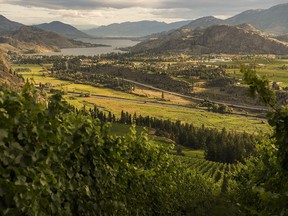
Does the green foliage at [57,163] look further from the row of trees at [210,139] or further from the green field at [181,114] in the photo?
the green field at [181,114]

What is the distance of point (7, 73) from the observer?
614ft

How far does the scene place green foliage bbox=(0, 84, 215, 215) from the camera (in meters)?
6.95

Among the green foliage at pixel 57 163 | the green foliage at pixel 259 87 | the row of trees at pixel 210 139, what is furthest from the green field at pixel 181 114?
the green foliage at pixel 259 87

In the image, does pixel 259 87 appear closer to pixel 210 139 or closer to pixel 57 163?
pixel 57 163

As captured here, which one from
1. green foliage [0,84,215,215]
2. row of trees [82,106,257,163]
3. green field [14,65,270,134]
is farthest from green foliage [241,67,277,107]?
green field [14,65,270,134]

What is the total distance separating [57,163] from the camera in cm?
956

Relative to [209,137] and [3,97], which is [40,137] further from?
[209,137]

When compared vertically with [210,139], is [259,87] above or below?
above

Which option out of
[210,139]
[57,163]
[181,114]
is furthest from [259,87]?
[181,114]

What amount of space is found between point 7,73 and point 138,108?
73214mm

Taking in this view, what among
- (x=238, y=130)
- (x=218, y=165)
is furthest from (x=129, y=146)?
(x=238, y=130)

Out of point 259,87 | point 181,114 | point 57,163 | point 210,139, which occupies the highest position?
point 259,87

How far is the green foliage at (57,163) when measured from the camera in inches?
274

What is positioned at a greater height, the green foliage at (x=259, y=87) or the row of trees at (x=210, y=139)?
the green foliage at (x=259, y=87)
